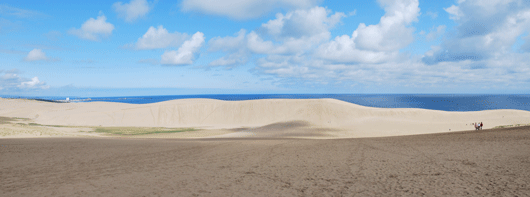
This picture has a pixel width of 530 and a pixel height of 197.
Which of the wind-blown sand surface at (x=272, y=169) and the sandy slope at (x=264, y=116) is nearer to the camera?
the wind-blown sand surface at (x=272, y=169)

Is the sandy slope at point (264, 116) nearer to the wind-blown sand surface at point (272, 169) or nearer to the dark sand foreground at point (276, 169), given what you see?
the wind-blown sand surface at point (272, 169)

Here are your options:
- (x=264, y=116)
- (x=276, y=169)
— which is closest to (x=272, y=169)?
(x=276, y=169)

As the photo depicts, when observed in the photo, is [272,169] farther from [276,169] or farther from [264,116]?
[264,116]

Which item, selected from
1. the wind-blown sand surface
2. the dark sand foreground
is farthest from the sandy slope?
the dark sand foreground

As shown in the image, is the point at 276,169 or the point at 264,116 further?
→ the point at 264,116

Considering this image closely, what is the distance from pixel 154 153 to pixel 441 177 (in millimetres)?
11677

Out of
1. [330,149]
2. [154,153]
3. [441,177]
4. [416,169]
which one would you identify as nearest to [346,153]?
[330,149]

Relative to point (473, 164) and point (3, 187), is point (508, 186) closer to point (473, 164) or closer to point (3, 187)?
point (473, 164)

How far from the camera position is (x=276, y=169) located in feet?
34.3

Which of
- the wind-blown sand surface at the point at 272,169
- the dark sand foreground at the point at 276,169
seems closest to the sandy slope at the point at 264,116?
the wind-blown sand surface at the point at 272,169

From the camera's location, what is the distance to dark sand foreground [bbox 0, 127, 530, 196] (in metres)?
7.96

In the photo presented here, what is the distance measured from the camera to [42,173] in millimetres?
9672

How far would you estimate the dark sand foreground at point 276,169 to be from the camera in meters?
7.96

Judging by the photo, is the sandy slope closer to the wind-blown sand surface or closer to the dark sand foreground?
the wind-blown sand surface
